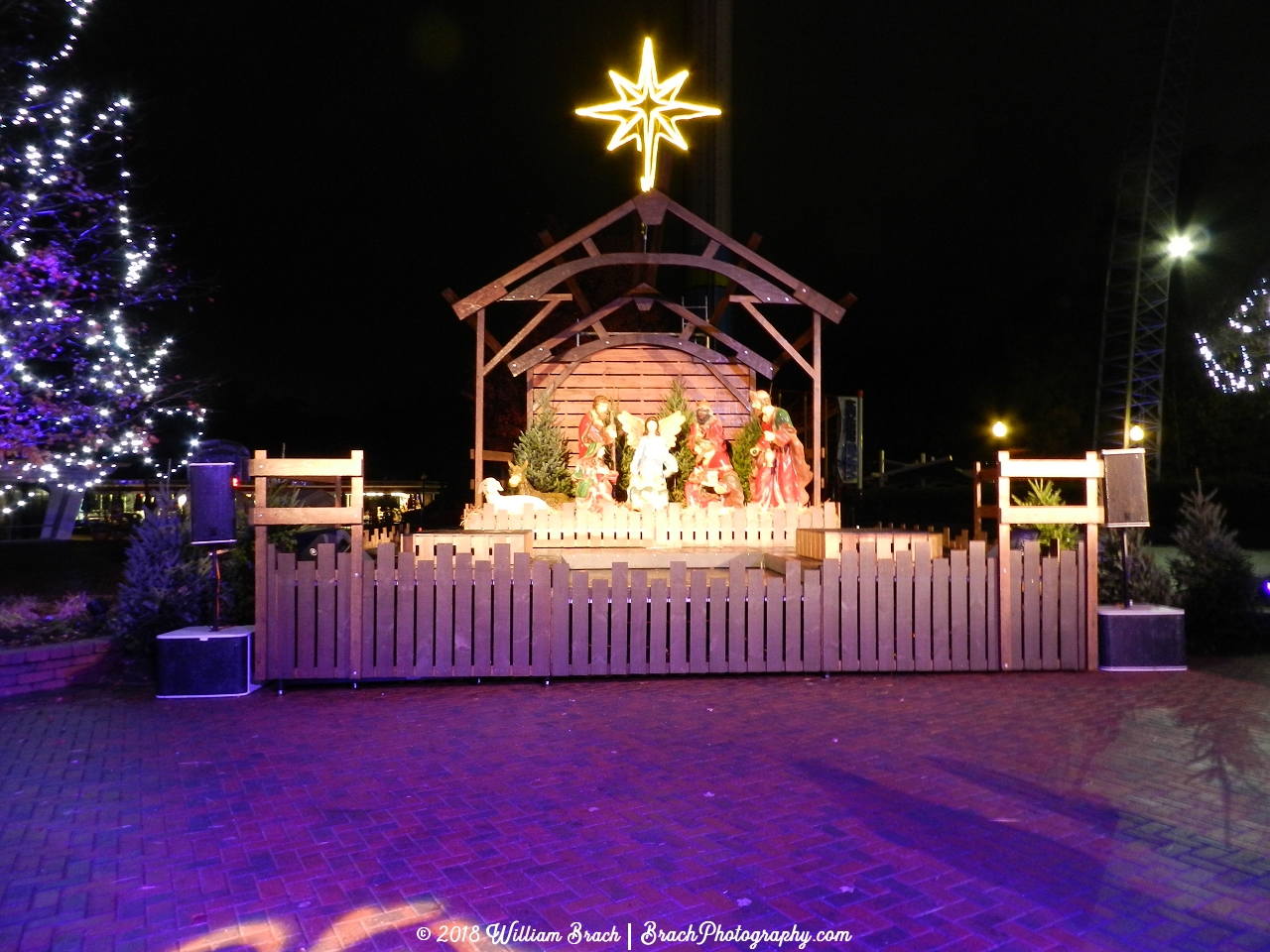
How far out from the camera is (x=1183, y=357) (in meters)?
36.0

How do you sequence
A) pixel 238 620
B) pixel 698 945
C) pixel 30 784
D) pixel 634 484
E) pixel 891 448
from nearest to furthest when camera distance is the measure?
pixel 698 945, pixel 30 784, pixel 238 620, pixel 634 484, pixel 891 448

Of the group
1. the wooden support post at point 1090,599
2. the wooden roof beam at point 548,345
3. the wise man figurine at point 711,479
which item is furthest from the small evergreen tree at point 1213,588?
the wooden roof beam at point 548,345

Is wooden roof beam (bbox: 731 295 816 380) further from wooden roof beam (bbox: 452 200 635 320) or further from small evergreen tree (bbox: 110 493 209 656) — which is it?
small evergreen tree (bbox: 110 493 209 656)

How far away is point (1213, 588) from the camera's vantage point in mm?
9891

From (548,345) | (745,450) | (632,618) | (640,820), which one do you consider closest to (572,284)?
(548,345)

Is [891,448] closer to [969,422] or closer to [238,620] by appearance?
[969,422]

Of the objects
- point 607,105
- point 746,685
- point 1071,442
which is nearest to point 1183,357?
point 1071,442

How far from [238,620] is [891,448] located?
44.6m

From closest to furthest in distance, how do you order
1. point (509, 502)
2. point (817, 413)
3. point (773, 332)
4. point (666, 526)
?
point (666, 526)
point (509, 502)
point (817, 413)
point (773, 332)

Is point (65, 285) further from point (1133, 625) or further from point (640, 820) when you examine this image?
point (1133, 625)

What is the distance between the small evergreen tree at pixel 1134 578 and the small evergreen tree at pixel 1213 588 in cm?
33

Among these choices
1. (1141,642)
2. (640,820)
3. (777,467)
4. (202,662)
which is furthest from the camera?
(777,467)

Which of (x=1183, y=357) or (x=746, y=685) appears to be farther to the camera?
(x=1183, y=357)

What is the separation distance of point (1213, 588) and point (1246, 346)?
10.7 metres
